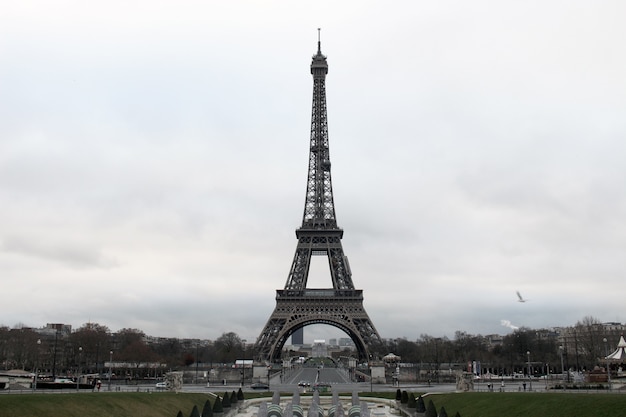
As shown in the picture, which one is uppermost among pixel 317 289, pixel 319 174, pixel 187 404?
pixel 319 174

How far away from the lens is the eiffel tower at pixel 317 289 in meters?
103

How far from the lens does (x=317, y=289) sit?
106 meters

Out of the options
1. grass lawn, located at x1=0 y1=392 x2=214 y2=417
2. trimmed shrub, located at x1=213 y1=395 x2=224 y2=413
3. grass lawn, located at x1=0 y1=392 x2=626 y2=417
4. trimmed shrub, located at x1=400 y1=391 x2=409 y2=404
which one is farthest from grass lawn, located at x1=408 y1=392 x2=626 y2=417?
grass lawn, located at x1=0 y1=392 x2=214 y2=417

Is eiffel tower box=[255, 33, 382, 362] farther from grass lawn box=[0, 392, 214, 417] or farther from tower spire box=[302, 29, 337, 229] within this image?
grass lawn box=[0, 392, 214, 417]

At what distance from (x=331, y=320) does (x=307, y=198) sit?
23.5m

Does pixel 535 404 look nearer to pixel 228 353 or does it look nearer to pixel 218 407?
pixel 218 407

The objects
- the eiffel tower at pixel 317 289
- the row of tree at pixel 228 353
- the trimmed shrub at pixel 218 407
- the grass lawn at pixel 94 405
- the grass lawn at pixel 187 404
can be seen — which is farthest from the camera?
the row of tree at pixel 228 353

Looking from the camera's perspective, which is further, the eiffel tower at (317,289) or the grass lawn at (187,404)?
the eiffel tower at (317,289)

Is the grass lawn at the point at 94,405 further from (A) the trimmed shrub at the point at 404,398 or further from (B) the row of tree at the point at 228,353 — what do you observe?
(B) the row of tree at the point at 228,353

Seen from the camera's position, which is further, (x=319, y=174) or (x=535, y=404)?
(x=319, y=174)

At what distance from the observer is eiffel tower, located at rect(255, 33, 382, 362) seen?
103 metres

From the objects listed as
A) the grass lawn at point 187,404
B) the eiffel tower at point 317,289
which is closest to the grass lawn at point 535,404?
the grass lawn at point 187,404

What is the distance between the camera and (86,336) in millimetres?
131875

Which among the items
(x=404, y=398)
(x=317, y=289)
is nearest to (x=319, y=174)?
(x=317, y=289)
